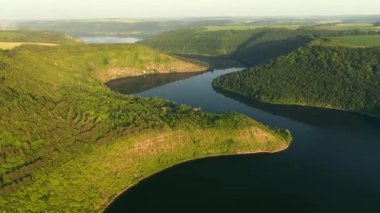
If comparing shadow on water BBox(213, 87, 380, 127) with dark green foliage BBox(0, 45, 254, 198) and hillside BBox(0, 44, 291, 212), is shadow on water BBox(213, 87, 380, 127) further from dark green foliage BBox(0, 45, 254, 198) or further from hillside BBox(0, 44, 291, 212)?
dark green foliage BBox(0, 45, 254, 198)

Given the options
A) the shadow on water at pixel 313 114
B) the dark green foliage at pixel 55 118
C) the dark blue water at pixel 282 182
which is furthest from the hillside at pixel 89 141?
the shadow on water at pixel 313 114

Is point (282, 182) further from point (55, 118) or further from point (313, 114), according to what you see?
point (313, 114)

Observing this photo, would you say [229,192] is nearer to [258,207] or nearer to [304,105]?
[258,207]

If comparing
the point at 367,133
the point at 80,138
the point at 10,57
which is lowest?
the point at 367,133

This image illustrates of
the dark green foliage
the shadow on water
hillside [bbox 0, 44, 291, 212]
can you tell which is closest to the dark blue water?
hillside [bbox 0, 44, 291, 212]

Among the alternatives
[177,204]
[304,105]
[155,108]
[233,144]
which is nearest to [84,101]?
[155,108]

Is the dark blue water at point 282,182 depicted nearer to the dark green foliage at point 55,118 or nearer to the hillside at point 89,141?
the hillside at point 89,141
